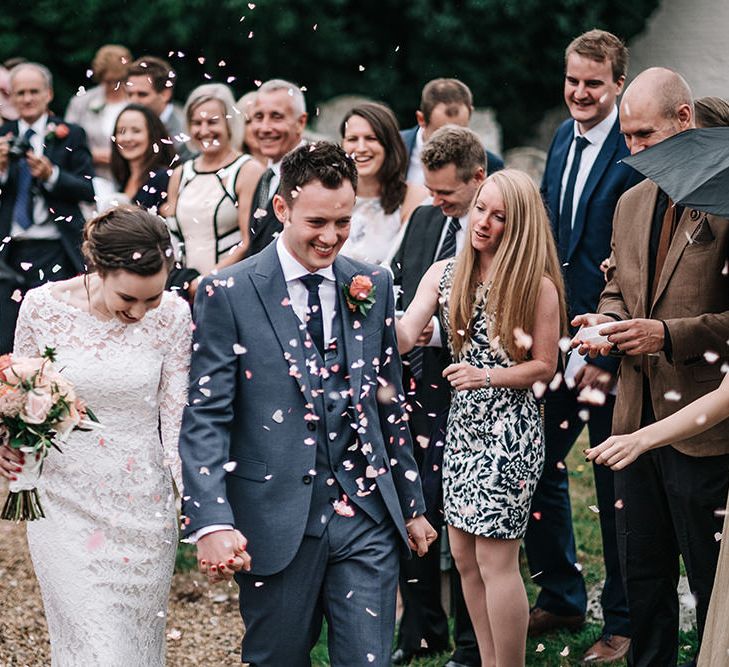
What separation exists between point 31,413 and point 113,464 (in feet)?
1.59

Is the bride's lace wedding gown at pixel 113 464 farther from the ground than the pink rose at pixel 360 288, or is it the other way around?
the pink rose at pixel 360 288

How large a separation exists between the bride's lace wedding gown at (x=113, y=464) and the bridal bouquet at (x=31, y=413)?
185 mm

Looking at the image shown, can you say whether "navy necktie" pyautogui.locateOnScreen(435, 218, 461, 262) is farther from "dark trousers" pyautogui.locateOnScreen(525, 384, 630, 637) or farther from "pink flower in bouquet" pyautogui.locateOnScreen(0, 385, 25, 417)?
"pink flower in bouquet" pyautogui.locateOnScreen(0, 385, 25, 417)

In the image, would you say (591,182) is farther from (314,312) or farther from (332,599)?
(332,599)

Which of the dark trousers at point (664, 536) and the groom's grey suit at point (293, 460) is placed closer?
the groom's grey suit at point (293, 460)

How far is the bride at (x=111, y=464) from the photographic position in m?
4.59

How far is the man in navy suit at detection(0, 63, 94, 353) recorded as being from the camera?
26.1ft

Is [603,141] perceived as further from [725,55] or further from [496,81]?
[496,81]

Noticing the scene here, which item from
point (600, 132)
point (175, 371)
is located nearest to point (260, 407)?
point (175, 371)

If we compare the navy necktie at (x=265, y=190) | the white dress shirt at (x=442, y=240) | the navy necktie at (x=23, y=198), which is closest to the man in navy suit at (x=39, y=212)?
the navy necktie at (x=23, y=198)

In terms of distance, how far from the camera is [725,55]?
13.4m

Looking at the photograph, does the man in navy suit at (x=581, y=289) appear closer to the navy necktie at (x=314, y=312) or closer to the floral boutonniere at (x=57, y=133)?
the navy necktie at (x=314, y=312)

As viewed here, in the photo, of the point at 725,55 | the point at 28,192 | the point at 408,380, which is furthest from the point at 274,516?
the point at 725,55

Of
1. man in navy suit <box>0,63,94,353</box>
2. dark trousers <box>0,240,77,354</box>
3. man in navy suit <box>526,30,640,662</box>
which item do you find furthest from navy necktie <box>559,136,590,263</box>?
dark trousers <box>0,240,77,354</box>
